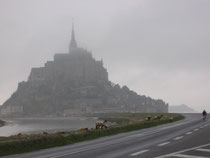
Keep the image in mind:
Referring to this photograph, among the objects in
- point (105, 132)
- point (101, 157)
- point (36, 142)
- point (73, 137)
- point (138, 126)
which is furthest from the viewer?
point (138, 126)

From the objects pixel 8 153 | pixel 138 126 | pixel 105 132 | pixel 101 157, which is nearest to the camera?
pixel 101 157

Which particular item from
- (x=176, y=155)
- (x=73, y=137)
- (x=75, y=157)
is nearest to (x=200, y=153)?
(x=176, y=155)

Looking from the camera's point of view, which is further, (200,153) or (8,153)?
(8,153)

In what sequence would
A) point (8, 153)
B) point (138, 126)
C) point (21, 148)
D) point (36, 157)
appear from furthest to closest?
point (138, 126) → point (21, 148) → point (8, 153) → point (36, 157)

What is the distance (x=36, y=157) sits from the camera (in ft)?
59.5

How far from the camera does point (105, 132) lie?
3597 cm

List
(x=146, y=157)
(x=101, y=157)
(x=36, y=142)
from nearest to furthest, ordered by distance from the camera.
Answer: (x=146, y=157)
(x=101, y=157)
(x=36, y=142)

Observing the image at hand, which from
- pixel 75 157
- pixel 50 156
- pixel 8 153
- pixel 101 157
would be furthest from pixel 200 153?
pixel 8 153

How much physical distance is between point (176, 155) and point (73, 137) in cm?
1554

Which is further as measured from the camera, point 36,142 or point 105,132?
point 105,132

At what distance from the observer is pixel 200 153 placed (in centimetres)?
1539

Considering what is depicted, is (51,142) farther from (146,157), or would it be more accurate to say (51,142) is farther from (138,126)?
(138,126)

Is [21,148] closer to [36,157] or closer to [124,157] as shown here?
[36,157]

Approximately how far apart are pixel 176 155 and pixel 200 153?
1.06 meters
